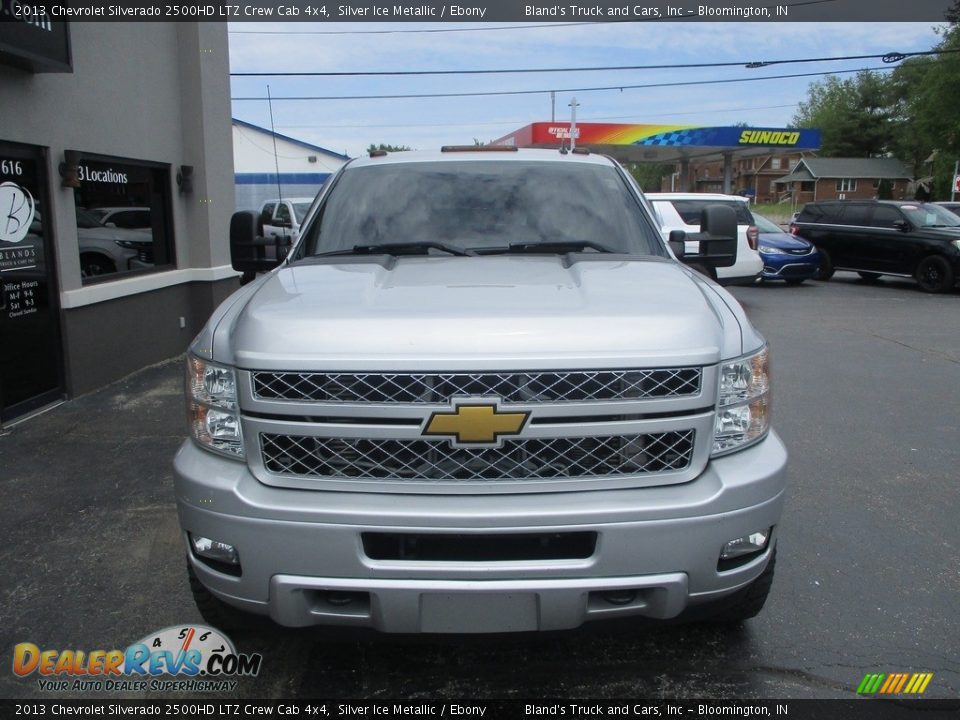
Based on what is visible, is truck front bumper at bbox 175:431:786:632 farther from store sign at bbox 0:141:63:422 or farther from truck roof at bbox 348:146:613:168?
store sign at bbox 0:141:63:422

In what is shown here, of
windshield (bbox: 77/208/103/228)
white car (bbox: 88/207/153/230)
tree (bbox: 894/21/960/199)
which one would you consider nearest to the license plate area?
windshield (bbox: 77/208/103/228)

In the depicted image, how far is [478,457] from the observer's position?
2.48 meters

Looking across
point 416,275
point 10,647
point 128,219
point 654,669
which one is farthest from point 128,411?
point 654,669

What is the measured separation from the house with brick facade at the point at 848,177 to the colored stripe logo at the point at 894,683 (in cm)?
7753

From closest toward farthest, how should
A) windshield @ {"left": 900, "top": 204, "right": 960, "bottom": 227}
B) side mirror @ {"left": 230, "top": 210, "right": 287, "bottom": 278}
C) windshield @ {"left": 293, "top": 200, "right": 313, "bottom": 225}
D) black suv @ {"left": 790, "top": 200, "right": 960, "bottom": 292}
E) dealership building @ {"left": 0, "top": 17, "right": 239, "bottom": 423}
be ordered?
side mirror @ {"left": 230, "top": 210, "right": 287, "bottom": 278}, dealership building @ {"left": 0, "top": 17, "right": 239, "bottom": 423}, black suv @ {"left": 790, "top": 200, "right": 960, "bottom": 292}, windshield @ {"left": 900, "top": 204, "right": 960, "bottom": 227}, windshield @ {"left": 293, "top": 200, "right": 313, "bottom": 225}

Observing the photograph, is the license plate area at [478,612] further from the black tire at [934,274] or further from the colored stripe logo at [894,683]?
the black tire at [934,274]

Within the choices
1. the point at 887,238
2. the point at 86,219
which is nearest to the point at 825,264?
the point at 887,238

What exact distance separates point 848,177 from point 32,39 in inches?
3276

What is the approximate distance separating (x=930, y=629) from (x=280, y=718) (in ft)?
8.45

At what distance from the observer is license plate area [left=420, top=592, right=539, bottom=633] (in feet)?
7.84

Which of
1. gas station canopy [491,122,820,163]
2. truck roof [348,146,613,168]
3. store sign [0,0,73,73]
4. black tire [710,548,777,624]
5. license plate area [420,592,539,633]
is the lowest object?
black tire [710,548,777,624]

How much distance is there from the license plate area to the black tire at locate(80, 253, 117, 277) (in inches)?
252

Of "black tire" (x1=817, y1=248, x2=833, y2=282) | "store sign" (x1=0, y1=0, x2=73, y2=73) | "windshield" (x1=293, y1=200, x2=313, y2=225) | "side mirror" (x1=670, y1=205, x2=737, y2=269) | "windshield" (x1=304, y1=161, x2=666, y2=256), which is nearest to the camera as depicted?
"windshield" (x1=304, y1=161, x2=666, y2=256)

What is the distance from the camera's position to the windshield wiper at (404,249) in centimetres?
366
